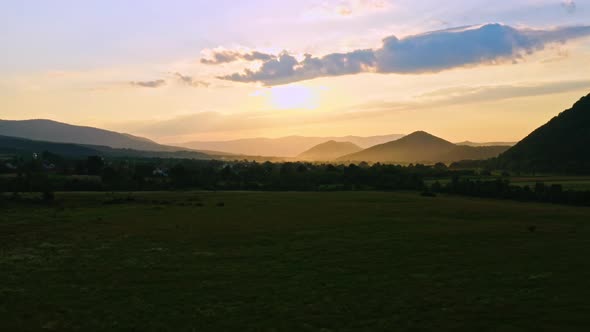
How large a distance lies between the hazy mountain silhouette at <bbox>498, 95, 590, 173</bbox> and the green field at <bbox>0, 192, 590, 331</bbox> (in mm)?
92490

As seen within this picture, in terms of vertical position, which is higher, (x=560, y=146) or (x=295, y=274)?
(x=560, y=146)

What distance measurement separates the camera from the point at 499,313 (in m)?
23.1

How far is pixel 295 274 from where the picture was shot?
110 feet

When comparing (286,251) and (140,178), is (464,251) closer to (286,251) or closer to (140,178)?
(286,251)

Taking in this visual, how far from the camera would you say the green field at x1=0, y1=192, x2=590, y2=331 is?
23.2 meters

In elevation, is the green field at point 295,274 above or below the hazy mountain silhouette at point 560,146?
below

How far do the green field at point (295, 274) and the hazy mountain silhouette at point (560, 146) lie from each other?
303 ft

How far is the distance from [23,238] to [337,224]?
36.1 metres

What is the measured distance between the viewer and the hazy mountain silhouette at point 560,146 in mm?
149250

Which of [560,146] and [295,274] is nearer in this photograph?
[295,274]

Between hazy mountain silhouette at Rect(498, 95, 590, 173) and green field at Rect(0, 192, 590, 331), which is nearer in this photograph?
green field at Rect(0, 192, 590, 331)

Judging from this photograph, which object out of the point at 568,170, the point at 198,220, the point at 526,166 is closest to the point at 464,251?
the point at 198,220

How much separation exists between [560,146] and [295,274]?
15431 cm

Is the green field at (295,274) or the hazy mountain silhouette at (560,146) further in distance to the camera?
the hazy mountain silhouette at (560,146)
